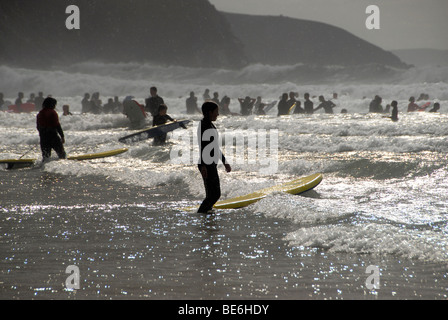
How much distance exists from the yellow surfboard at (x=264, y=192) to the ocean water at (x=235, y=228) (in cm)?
19

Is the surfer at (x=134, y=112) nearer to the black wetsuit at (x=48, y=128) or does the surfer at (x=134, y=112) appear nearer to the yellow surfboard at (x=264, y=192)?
the black wetsuit at (x=48, y=128)

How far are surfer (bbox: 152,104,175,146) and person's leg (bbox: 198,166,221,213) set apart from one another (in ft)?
19.0

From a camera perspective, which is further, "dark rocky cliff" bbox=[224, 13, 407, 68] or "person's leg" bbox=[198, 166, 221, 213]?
"dark rocky cliff" bbox=[224, 13, 407, 68]

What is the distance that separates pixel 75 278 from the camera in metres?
4.09

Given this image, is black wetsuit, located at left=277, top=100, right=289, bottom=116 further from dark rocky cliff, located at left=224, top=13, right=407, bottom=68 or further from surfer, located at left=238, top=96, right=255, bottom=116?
dark rocky cliff, located at left=224, top=13, right=407, bottom=68

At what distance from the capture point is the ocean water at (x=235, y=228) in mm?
3973

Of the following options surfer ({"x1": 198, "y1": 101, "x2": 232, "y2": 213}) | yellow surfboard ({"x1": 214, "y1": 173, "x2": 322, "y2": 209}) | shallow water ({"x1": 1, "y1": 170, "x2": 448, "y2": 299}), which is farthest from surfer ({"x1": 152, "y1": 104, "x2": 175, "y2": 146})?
surfer ({"x1": 198, "y1": 101, "x2": 232, "y2": 213})

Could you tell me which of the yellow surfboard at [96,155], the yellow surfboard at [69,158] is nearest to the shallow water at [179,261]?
the yellow surfboard at [69,158]

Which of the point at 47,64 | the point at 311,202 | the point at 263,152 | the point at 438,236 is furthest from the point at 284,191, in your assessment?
the point at 47,64

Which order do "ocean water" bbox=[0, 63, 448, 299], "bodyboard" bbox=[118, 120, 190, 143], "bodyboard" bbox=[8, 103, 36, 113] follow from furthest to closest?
"bodyboard" bbox=[8, 103, 36, 113], "bodyboard" bbox=[118, 120, 190, 143], "ocean water" bbox=[0, 63, 448, 299]

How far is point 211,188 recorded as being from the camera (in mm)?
6566

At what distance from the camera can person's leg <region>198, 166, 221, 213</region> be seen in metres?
6.53

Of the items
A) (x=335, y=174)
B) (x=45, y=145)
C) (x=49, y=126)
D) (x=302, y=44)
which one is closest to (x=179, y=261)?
(x=335, y=174)
